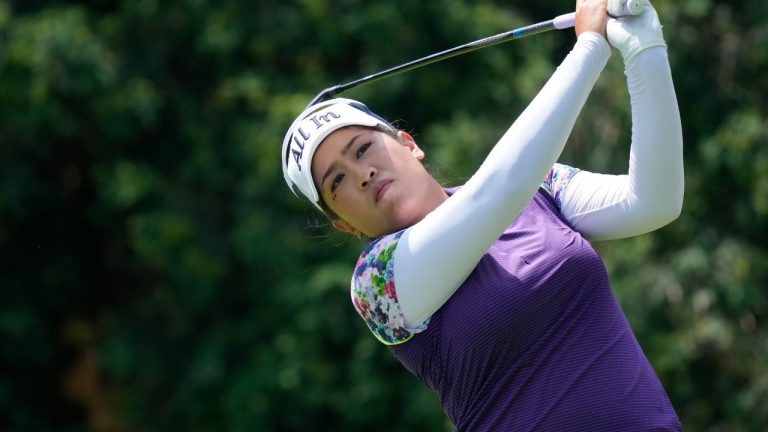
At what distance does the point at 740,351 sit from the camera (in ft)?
19.1

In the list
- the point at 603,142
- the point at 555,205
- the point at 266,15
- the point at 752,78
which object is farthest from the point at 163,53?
the point at 555,205

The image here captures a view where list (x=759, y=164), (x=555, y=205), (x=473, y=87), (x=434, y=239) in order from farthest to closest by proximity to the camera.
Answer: (x=473, y=87) < (x=759, y=164) < (x=555, y=205) < (x=434, y=239)

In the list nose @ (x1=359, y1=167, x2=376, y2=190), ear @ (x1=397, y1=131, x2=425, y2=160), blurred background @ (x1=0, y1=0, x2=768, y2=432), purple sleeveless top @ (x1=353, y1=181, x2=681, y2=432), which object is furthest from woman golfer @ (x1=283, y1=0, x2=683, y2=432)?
blurred background @ (x1=0, y1=0, x2=768, y2=432)

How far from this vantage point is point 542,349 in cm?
181

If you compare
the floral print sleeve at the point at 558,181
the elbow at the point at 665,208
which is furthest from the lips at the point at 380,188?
the elbow at the point at 665,208

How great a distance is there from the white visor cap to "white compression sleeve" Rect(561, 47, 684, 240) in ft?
1.20

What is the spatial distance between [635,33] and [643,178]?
0.23 meters

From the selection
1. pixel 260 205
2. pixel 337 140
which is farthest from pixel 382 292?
pixel 260 205

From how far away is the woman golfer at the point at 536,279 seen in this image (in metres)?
1.78

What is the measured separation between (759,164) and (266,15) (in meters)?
2.85

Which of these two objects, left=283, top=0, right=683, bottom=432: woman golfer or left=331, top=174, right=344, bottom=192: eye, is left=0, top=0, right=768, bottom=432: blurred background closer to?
left=331, top=174, right=344, bottom=192: eye

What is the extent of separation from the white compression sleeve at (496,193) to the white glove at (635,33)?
0.03 m

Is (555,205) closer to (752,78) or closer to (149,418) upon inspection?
(752,78)

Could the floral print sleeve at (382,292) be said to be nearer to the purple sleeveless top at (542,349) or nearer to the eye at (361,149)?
the purple sleeveless top at (542,349)
